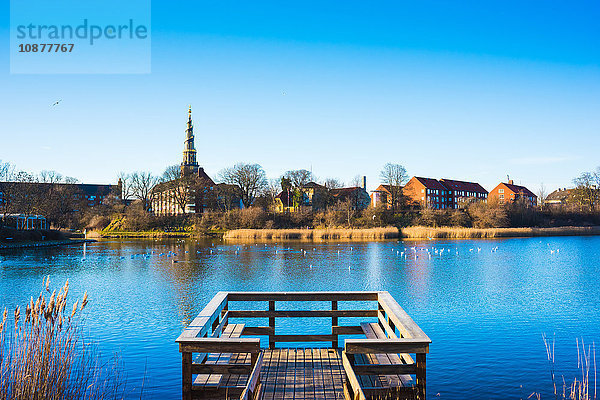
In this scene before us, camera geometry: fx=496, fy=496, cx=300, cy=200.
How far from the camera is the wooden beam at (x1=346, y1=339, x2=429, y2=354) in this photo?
5.89m

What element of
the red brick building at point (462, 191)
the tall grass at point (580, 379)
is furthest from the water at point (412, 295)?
the red brick building at point (462, 191)

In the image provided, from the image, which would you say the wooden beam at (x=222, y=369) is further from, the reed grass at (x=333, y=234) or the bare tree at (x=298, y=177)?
the bare tree at (x=298, y=177)

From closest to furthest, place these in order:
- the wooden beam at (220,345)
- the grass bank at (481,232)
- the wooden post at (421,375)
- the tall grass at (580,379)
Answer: the wooden beam at (220,345)
the wooden post at (421,375)
the tall grass at (580,379)
the grass bank at (481,232)

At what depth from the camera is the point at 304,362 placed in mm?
8219

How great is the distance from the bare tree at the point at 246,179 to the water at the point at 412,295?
3959 centimetres

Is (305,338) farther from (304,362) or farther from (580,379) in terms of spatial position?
(580,379)

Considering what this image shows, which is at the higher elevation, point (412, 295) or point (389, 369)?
point (389, 369)

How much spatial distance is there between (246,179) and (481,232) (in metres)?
38.3

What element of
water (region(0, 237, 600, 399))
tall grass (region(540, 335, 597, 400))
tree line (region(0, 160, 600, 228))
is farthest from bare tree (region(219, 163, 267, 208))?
tall grass (region(540, 335, 597, 400))

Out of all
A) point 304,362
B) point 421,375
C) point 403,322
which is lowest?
point 304,362

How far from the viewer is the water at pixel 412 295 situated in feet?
34.8

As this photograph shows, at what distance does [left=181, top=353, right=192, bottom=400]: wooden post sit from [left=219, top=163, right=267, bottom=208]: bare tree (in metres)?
76.1

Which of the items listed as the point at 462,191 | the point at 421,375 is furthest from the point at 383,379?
the point at 462,191

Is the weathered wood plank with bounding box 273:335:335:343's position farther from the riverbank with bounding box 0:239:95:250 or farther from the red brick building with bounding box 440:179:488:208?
the red brick building with bounding box 440:179:488:208
